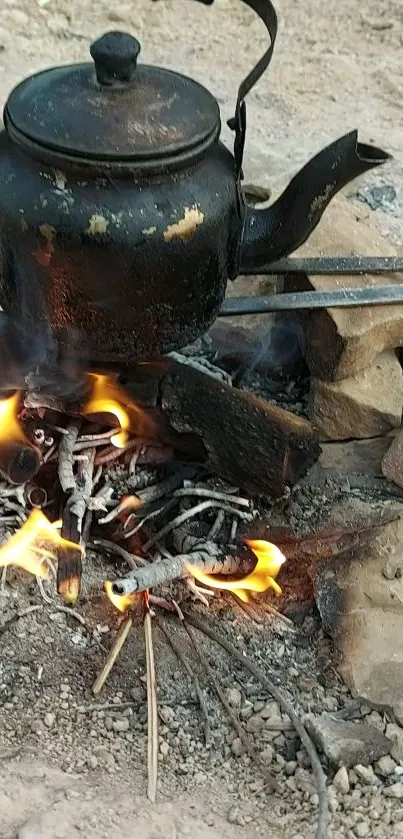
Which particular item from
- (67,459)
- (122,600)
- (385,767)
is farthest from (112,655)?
(385,767)

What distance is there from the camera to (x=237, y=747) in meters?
1.48

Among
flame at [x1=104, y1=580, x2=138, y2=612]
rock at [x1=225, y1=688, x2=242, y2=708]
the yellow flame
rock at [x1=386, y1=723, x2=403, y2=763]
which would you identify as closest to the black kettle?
the yellow flame

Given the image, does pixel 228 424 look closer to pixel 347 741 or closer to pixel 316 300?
pixel 316 300

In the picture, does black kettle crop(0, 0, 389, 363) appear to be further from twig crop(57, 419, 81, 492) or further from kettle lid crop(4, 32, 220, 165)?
twig crop(57, 419, 81, 492)

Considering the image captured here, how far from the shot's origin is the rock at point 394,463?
1.78m

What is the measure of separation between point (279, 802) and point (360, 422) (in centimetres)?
75

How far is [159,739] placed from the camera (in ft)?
4.87

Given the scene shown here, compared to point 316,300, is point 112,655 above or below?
below

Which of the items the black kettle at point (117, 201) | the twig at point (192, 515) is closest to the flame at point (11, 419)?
the black kettle at point (117, 201)

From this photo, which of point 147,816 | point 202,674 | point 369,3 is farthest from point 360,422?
point 369,3

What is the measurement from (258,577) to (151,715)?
0.33 metres

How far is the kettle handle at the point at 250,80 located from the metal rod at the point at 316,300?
0.38 metres

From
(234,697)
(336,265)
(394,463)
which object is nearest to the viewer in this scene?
(234,697)

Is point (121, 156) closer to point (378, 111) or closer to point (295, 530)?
point (295, 530)
